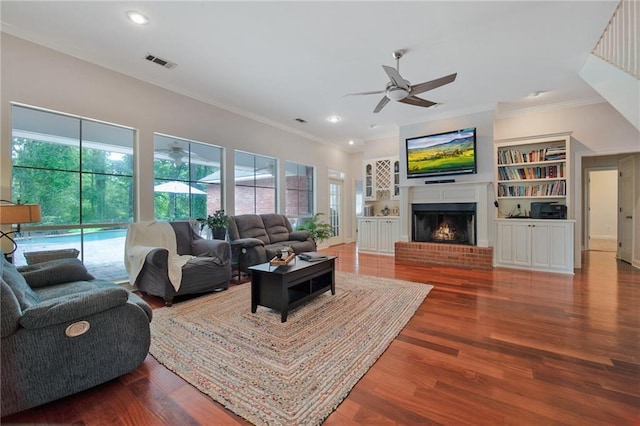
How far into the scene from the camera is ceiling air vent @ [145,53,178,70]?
3293 millimetres

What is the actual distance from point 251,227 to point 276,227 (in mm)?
625

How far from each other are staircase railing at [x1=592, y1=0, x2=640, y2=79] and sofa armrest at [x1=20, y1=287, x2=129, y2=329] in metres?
4.74

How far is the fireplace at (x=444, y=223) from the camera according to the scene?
5.31 meters

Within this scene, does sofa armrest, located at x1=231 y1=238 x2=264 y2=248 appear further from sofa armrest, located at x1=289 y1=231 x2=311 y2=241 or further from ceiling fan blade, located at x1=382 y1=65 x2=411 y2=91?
ceiling fan blade, located at x1=382 y1=65 x2=411 y2=91

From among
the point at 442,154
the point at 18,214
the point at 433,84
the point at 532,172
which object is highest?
the point at 433,84

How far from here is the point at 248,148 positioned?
536 centimetres

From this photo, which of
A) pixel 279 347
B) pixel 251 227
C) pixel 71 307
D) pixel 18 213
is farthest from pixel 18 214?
pixel 251 227

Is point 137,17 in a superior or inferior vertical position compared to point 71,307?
superior

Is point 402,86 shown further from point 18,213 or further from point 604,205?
point 604,205

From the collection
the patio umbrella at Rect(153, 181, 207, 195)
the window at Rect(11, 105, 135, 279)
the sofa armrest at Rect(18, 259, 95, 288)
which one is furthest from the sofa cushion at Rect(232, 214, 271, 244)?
the sofa armrest at Rect(18, 259, 95, 288)

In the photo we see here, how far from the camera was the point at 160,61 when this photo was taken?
11.1 ft

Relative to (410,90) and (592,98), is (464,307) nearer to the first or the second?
(410,90)

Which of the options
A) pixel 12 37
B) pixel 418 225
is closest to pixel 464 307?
pixel 418 225

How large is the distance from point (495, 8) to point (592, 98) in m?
3.66
